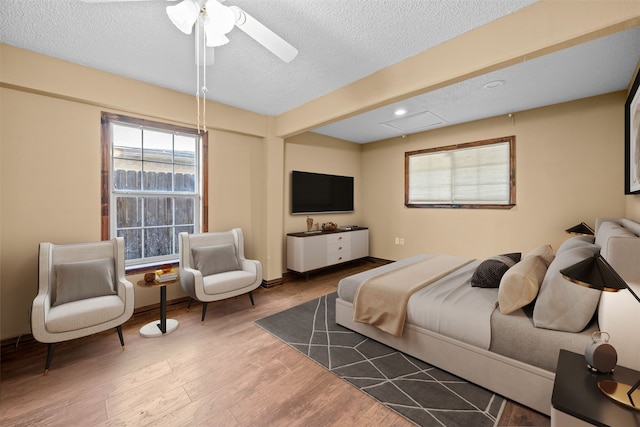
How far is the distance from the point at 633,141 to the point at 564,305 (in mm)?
2062

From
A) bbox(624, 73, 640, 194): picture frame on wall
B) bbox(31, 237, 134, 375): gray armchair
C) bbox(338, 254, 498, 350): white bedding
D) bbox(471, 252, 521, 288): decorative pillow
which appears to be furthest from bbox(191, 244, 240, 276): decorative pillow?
bbox(624, 73, 640, 194): picture frame on wall

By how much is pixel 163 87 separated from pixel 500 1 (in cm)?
334

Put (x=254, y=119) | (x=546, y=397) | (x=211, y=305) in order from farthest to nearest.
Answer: (x=254, y=119) → (x=211, y=305) → (x=546, y=397)

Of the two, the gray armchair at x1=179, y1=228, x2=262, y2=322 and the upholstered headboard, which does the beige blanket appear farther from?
the gray armchair at x1=179, y1=228, x2=262, y2=322

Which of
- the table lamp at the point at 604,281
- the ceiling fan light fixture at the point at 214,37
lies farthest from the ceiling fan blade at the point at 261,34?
the table lamp at the point at 604,281

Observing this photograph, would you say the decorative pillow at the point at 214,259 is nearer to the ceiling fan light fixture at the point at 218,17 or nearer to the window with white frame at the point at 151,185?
the window with white frame at the point at 151,185

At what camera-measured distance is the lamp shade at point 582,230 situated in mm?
3209

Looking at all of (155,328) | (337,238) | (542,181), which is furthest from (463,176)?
(155,328)

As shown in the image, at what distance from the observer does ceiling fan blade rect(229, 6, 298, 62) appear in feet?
5.02

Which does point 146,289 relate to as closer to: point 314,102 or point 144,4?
point 144,4

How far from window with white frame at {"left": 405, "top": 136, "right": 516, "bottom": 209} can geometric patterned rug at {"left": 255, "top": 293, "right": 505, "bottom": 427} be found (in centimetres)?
306

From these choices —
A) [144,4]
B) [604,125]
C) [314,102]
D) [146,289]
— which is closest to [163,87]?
[144,4]

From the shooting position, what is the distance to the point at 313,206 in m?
5.05

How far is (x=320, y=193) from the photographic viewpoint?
16.9ft
